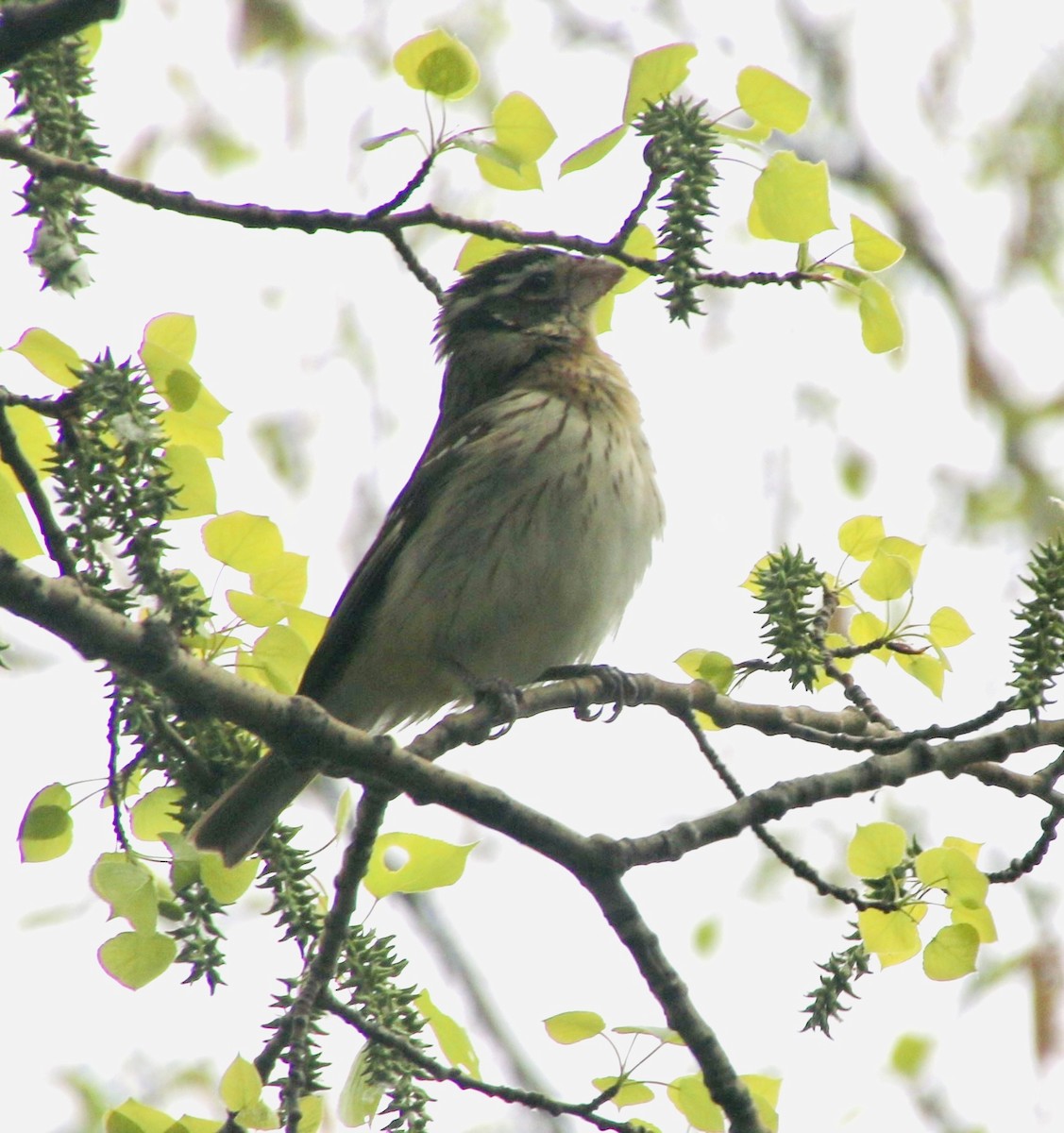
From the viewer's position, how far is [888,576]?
3.36 m

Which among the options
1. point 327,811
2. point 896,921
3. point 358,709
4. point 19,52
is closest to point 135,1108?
point 896,921

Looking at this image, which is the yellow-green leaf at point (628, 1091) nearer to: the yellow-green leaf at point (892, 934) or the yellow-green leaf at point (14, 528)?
the yellow-green leaf at point (892, 934)

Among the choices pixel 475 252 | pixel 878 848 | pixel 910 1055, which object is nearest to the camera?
pixel 878 848

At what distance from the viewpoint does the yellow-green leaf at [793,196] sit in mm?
3051

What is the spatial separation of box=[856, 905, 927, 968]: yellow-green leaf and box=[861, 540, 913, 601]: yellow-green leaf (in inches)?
30.1

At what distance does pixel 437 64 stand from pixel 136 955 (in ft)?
6.43

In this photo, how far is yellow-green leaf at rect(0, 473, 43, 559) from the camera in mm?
2889

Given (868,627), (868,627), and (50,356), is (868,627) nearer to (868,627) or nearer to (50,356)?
(868,627)

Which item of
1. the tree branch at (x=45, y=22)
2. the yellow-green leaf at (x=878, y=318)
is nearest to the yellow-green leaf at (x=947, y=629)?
the yellow-green leaf at (x=878, y=318)

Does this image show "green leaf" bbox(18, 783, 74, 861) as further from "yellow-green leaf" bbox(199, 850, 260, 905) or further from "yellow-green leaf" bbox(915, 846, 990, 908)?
"yellow-green leaf" bbox(915, 846, 990, 908)

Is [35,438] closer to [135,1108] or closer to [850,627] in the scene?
[135,1108]

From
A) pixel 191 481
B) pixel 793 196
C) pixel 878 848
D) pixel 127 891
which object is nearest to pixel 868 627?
pixel 878 848

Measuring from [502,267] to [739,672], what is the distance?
315 cm

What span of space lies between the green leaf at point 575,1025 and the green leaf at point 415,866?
393 mm
